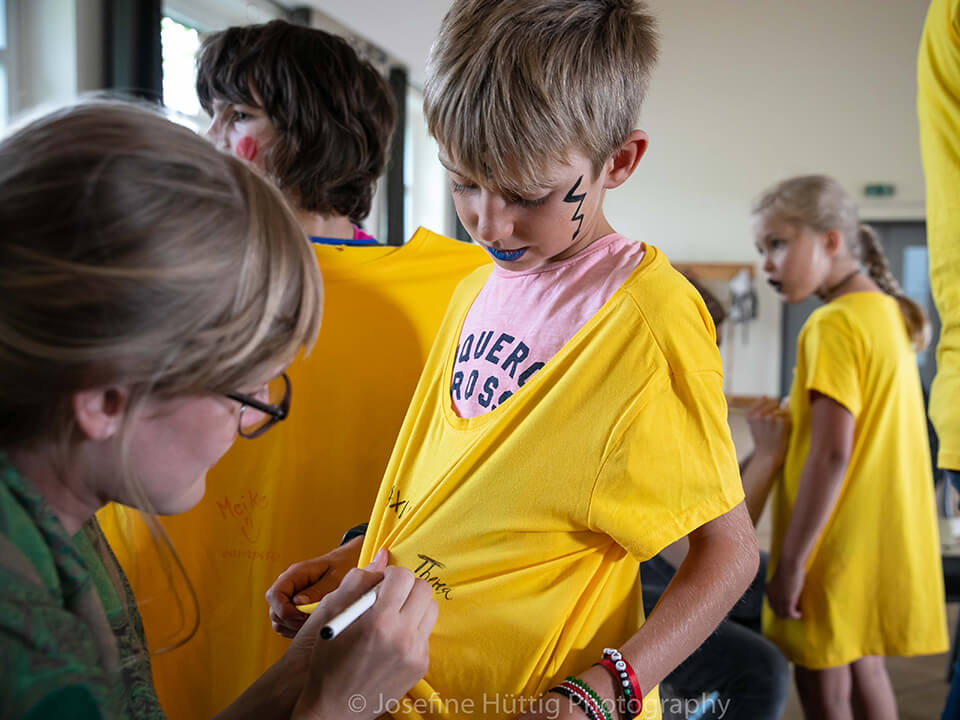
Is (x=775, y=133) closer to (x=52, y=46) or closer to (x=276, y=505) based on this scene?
(x=52, y=46)

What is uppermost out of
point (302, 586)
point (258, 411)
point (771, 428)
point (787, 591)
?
point (258, 411)

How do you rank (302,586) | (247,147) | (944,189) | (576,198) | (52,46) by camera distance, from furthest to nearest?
(52,46) → (247,147) → (944,189) → (302,586) → (576,198)

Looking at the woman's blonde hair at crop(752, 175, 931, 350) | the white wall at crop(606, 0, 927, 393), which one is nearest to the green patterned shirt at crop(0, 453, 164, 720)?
the woman's blonde hair at crop(752, 175, 931, 350)

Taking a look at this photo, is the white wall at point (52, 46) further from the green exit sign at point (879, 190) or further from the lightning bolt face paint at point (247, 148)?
the green exit sign at point (879, 190)

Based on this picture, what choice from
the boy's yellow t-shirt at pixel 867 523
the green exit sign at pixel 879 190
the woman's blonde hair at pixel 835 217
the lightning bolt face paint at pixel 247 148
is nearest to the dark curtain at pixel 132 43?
the lightning bolt face paint at pixel 247 148

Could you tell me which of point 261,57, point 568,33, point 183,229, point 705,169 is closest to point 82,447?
point 183,229

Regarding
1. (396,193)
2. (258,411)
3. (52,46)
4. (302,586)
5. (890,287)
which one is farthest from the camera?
(396,193)

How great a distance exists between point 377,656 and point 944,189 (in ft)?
3.10

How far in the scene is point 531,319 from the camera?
0.83 meters

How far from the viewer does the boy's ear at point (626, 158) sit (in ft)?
2.63

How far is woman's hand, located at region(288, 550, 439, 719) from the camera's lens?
2.33 feet

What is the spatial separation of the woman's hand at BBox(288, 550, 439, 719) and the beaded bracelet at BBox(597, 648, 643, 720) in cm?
17

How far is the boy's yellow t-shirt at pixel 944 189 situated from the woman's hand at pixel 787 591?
3.02 ft

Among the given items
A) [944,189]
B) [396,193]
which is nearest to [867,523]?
[944,189]
